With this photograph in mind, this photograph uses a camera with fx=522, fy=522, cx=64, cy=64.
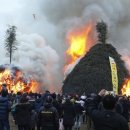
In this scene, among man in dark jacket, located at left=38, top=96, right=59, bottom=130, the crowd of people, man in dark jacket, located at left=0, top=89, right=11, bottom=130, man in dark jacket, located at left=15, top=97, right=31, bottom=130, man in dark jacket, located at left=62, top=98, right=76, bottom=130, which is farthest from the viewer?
man in dark jacket, located at left=62, top=98, right=76, bottom=130

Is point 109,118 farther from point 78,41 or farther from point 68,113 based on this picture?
point 78,41

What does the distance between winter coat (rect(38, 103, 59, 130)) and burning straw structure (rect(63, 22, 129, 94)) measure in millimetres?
44011

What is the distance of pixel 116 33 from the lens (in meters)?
82.7

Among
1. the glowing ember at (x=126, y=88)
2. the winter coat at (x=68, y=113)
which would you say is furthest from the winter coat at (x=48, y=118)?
the glowing ember at (x=126, y=88)

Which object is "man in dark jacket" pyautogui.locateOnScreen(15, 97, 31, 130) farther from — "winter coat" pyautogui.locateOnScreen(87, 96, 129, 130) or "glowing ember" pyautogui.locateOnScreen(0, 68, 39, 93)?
"glowing ember" pyautogui.locateOnScreen(0, 68, 39, 93)

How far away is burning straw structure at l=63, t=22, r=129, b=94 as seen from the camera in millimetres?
58344

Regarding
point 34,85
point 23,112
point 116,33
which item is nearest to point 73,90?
point 34,85

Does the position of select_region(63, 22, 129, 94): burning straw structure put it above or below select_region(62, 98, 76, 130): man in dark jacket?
above

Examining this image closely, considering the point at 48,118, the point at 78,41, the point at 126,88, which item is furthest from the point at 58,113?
the point at 78,41

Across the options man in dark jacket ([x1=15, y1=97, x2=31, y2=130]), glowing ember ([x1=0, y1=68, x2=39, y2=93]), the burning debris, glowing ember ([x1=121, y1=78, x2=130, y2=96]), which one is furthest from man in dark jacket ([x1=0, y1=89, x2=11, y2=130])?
glowing ember ([x1=0, y1=68, x2=39, y2=93])

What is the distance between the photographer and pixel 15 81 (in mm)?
67875

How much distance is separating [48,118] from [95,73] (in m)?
45.1

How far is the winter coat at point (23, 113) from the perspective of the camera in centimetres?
1795

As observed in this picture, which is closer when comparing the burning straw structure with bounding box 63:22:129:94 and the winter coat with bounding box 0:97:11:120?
the winter coat with bounding box 0:97:11:120
